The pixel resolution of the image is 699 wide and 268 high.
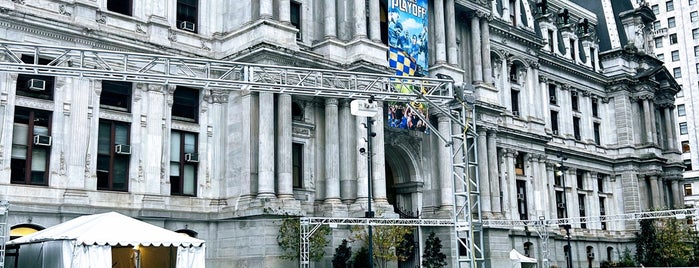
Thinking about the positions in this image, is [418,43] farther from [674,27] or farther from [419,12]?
[674,27]

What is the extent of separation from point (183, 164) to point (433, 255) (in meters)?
15.0

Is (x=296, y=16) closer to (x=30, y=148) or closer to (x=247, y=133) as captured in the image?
(x=247, y=133)

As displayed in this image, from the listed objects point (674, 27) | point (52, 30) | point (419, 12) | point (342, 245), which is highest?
point (674, 27)

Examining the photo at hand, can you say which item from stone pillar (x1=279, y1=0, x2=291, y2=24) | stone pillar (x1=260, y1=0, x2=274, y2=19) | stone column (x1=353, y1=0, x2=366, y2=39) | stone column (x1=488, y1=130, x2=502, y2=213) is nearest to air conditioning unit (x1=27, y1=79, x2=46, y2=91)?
stone pillar (x1=260, y1=0, x2=274, y2=19)

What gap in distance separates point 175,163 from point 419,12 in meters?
17.7

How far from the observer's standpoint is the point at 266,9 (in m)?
37.4

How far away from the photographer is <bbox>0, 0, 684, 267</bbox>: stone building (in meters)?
32.5

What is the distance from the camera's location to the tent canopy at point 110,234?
82.0 feet

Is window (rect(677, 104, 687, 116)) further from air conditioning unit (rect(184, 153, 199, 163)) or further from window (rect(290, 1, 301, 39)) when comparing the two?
air conditioning unit (rect(184, 153, 199, 163))

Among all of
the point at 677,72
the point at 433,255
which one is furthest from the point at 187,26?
the point at 677,72

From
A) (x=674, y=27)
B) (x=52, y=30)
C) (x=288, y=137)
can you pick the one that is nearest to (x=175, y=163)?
(x=288, y=137)

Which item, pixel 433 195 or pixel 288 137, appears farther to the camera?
pixel 433 195

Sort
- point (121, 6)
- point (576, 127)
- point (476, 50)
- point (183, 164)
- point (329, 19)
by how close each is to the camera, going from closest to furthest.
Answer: point (121, 6) < point (183, 164) < point (329, 19) < point (476, 50) < point (576, 127)

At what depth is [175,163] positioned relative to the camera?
121 ft
